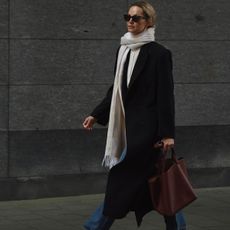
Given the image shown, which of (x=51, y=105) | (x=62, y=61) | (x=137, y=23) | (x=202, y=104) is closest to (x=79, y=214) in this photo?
(x=51, y=105)

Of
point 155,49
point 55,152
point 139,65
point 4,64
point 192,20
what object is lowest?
point 55,152

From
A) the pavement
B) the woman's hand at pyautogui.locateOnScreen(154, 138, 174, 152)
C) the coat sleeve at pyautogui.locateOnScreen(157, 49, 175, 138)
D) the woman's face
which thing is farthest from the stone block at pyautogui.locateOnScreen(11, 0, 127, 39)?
the woman's hand at pyautogui.locateOnScreen(154, 138, 174, 152)

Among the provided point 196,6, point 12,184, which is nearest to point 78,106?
point 12,184

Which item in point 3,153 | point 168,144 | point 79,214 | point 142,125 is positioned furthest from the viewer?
→ point 3,153

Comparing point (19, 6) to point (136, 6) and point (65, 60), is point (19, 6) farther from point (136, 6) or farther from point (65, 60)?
point (136, 6)

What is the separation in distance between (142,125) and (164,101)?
234 millimetres

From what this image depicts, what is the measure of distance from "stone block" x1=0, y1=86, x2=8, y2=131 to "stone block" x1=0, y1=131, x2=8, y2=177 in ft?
0.24

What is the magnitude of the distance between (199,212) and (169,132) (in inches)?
99.9

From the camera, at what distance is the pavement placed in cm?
763

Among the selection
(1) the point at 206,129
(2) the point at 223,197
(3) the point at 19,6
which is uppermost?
(3) the point at 19,6

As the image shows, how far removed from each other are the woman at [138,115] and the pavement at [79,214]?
1.43m

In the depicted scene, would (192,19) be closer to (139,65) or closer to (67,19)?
(67,19)

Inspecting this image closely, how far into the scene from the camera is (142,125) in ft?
20.0

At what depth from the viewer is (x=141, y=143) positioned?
6.09 metres
